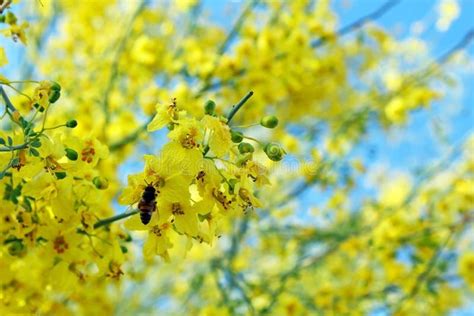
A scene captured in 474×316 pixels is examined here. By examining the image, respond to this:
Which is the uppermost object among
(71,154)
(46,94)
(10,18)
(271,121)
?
(10,18)

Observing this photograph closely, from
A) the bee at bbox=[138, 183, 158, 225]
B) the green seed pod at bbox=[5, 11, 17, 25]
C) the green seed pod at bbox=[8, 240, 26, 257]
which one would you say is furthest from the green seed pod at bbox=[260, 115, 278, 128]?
the green seed pod at bbox=[5, 11, 17, 25]

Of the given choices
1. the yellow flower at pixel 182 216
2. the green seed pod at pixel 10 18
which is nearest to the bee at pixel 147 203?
the yellow flower at pixel 182 216

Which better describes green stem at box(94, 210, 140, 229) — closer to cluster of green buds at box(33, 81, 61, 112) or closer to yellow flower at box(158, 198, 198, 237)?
yellow flower at box(158, 198, 198, 237)

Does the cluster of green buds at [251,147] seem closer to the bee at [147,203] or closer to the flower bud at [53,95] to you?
the bee at [147,203]

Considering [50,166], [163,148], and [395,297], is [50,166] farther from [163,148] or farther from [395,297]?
[395,297]

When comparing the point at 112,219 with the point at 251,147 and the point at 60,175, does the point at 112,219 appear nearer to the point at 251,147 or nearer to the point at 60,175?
the point at 60,175

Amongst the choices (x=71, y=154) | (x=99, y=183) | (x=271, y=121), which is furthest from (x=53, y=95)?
(x=271, y=121)
